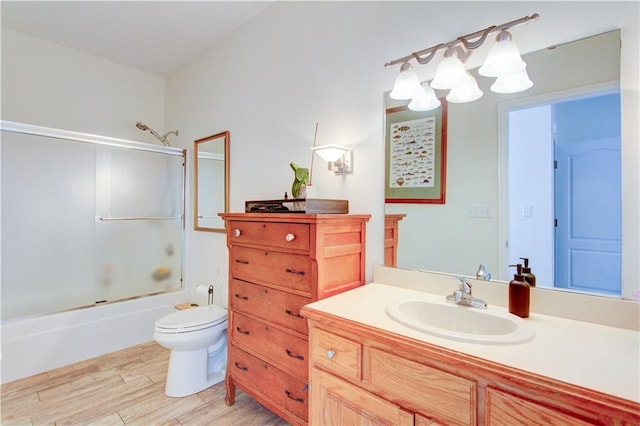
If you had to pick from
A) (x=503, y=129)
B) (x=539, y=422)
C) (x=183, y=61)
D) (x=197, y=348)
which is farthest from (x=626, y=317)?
(x=183, y=61)

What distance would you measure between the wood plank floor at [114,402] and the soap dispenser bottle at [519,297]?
1.39 meters

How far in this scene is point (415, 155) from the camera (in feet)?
5.12

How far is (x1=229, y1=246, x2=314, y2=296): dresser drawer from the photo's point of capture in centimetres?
144

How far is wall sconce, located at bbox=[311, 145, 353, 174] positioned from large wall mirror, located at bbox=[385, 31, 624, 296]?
39cm

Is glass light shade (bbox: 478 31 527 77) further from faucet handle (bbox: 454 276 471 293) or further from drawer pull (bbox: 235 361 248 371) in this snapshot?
drawer pull (bbox: 235 361 248 371)

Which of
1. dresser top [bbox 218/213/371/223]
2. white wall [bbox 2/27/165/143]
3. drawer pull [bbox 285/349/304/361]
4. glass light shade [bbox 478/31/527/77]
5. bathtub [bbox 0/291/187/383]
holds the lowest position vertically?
bathtub [bbox 0/291/187/383]

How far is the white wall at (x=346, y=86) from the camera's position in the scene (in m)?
1.12

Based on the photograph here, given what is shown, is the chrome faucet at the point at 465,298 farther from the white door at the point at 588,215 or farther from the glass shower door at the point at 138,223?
the glass shower door at the point at 138,223

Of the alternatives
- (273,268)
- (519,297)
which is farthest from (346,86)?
(519,297)

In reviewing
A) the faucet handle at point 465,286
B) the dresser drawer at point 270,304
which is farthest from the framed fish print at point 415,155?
the dresser drawer at point 270,304

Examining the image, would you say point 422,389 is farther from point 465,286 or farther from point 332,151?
point 332,151

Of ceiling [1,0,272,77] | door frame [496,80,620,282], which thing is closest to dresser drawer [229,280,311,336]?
door frame [496,80,620,282]

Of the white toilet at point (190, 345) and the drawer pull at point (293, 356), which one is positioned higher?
the drawer pull at point (293, 356)

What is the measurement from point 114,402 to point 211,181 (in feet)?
5.85
